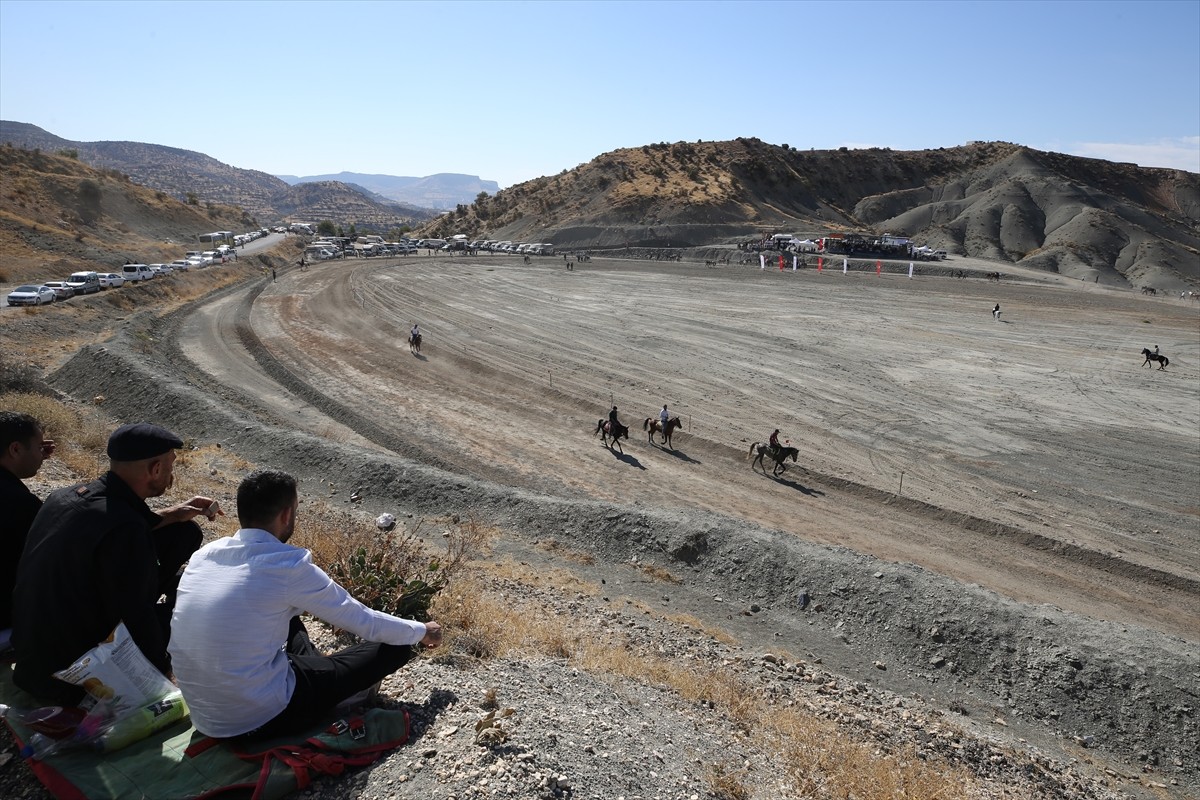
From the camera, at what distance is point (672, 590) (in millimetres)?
13352

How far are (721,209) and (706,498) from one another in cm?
8495

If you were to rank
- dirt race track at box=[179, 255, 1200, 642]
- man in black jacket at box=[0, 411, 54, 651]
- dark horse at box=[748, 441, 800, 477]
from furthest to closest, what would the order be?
dark horse at box=[748, 441, 800, 477] < dirt race track at box=[179, 255, 1200, 642] < man in black jacket at box=[0, 411, 54, 651]

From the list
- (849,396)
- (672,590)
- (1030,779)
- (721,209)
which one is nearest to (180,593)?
(1030,779)

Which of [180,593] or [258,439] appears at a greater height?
[180,593]

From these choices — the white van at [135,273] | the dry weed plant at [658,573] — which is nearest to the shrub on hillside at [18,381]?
the dry weed plant at [658,573]

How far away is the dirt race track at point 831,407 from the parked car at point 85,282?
23.0 ft

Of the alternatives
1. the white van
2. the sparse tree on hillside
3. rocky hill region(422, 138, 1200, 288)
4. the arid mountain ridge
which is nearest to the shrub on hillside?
the white van

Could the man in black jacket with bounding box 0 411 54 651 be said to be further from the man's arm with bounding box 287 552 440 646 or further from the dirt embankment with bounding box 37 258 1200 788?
the dirt embankment with bounding box 37 258 1200 788

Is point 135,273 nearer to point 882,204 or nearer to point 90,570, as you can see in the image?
point 90,570

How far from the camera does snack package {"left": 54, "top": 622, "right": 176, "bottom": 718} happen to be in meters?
4.14

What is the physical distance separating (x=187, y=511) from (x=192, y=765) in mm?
1785

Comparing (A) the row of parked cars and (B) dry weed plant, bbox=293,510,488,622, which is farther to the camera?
(A) the row of parked cars

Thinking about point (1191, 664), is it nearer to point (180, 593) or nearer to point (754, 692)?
point (754, 692)

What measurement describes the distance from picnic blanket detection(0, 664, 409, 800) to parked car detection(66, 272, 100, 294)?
47522 mm
